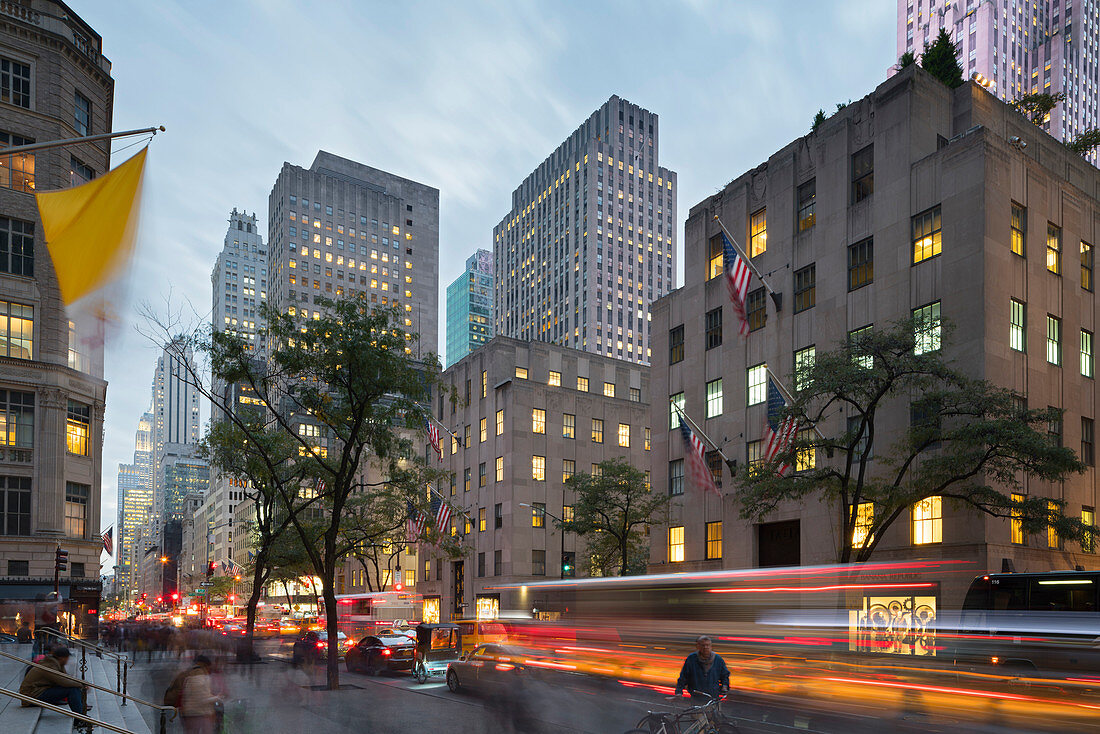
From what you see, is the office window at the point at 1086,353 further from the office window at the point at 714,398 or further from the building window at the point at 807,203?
the office window at the point at 714,398

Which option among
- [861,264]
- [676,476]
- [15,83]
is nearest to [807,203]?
[861,264]

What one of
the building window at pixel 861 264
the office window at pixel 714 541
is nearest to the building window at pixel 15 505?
the office window at pixel 714 541

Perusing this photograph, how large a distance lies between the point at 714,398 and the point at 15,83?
39.9 metres

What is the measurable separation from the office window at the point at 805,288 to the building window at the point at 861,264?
1.99 m

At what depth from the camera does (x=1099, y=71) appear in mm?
164500

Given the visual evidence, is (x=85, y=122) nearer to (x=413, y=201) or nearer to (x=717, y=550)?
(x=717, y=550)

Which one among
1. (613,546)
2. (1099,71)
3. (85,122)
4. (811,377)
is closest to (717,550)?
(613,546)

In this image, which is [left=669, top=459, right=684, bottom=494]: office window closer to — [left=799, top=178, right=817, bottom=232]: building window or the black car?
[left=799, top=178, right=817, bottom=232]: building window

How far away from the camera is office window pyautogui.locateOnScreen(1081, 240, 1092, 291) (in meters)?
36.5

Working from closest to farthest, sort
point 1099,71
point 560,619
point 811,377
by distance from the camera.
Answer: point 560,619 < point 811,377 < point 1099,71

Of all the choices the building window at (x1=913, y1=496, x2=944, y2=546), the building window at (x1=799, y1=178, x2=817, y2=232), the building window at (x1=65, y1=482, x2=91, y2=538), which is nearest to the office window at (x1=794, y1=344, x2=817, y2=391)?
the building window at (x1=799, y1=178, x2=817, y2=232)

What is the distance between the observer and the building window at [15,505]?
131ft

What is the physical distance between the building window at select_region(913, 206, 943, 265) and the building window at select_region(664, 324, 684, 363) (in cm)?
1528

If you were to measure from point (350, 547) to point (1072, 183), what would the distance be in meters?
38.9
